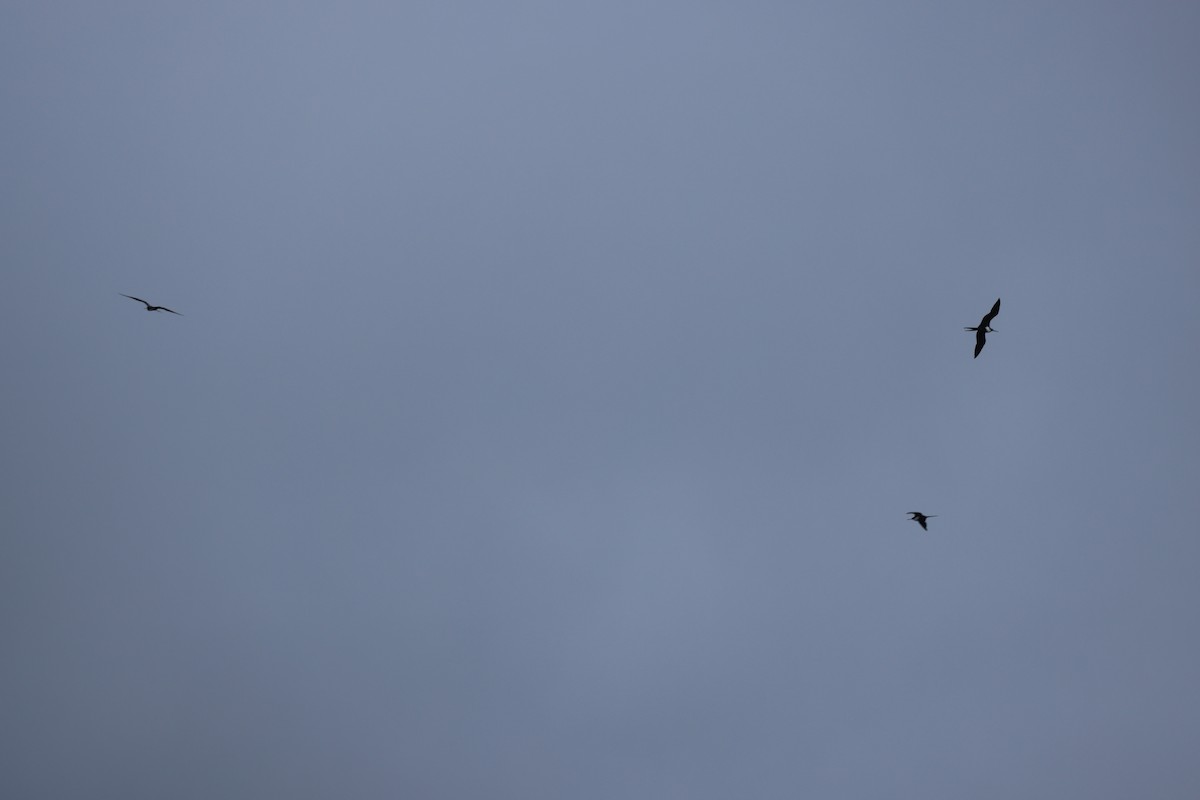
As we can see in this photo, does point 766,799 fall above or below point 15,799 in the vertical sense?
above

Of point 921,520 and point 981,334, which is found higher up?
point 981,334

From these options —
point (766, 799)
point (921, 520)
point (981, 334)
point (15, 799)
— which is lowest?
point (15, 799)

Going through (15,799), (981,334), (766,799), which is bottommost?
(15,799)

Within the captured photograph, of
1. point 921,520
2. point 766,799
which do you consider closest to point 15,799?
point 766,799

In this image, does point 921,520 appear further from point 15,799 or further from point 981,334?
point 15,799

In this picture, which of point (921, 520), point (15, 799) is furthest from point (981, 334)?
point (15, 799)

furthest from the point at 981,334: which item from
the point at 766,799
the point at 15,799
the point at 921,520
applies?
the point at 15,799

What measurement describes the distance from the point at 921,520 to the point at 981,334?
45.5 ft

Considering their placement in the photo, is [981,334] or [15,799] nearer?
[981,334]

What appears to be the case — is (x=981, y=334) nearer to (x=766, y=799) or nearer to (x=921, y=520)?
(x=921, y=520)

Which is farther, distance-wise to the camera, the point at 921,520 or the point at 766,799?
the point at 766,799

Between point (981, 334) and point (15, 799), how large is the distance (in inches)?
8152

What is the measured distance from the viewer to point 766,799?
19638 centimetres

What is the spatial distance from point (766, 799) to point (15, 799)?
150366mm
